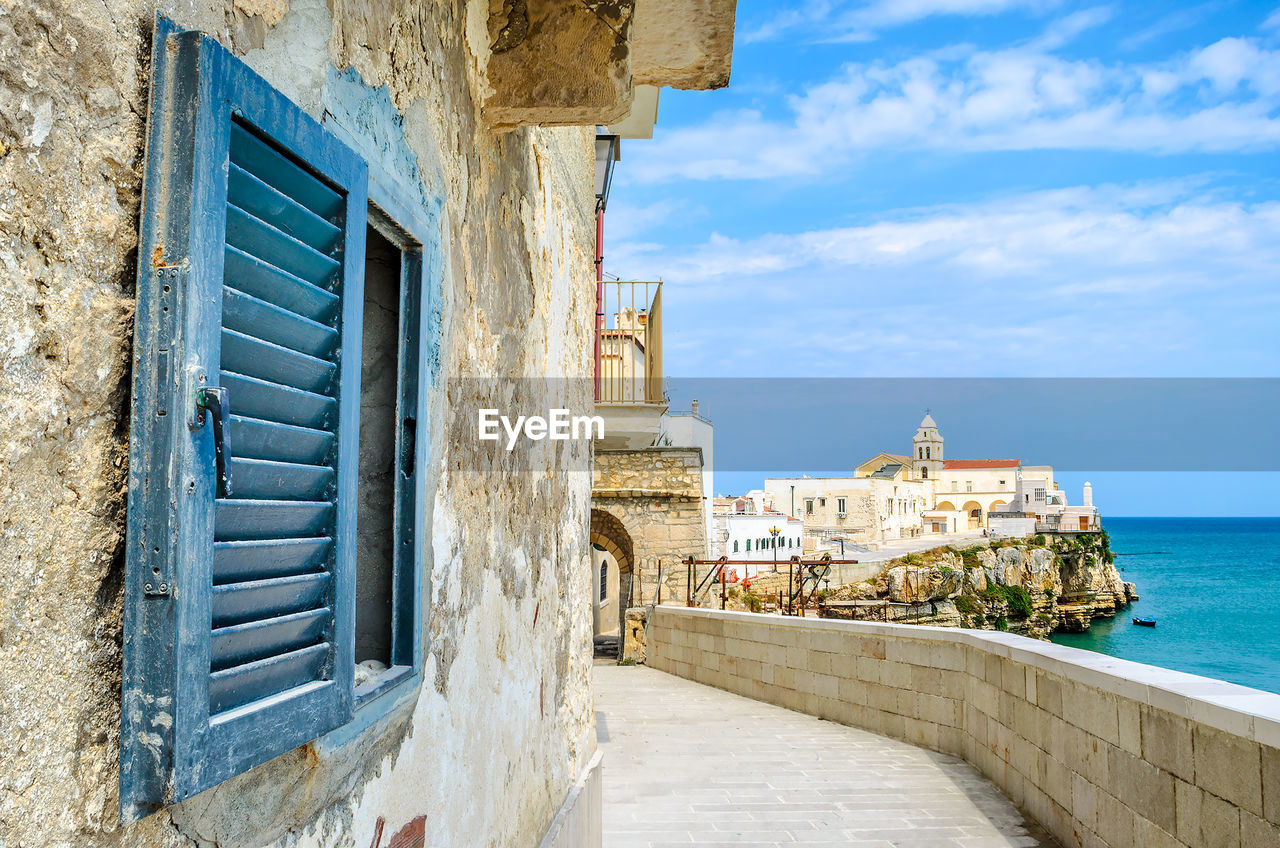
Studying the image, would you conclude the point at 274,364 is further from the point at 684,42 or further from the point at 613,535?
the point at 613,535

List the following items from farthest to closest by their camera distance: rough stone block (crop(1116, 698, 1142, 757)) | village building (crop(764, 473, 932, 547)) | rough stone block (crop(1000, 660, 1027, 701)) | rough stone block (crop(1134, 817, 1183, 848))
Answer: village building (crop(764, 473, 932, 547)), rough stone block (crop(1000, 660, 1027, 701)), rough stone block (crop(1116, 698, 1142, 757)), rough stone block (crop(1134, 817, 1183, 848))

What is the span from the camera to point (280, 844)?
129 centimetres

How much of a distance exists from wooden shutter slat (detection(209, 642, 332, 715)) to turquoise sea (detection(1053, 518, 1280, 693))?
26359 millimetres

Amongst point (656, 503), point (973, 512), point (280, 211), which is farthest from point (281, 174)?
point (973, 512)

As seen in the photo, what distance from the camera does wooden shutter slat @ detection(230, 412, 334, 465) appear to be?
1173 millimetres

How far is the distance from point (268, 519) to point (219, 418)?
265 millimetres

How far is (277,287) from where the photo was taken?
4.12 ft

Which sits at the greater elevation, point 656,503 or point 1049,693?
point 656,503

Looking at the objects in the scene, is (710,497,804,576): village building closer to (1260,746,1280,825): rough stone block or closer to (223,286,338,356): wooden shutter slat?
(1260,746,1280,825): rough stone block

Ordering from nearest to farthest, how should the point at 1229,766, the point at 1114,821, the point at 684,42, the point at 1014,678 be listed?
the point at 684,42 < the point at 1229,766 < the point at 1114,821 < the point at 1014,678

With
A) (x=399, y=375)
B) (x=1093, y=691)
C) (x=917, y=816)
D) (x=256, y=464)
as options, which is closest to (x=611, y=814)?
(x=917, y=816)

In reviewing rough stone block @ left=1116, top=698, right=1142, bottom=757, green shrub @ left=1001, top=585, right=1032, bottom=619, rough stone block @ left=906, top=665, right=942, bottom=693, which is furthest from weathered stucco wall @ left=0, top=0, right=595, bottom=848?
green shrub @ left=1001, top=585, right=1032, bottom=619

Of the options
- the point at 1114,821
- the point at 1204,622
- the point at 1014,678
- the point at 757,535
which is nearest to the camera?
the point at 1114,821

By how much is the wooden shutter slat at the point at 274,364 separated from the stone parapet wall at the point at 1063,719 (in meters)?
3.50
